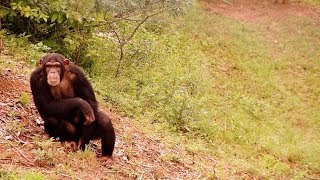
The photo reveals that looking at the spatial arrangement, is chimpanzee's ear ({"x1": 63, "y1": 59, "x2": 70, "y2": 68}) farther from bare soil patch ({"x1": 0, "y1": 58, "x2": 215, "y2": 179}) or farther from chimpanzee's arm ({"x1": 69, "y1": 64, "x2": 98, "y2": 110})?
bare soil patch ({"x1": 0, "y1": 58, "x2": 215, "y2": 179})

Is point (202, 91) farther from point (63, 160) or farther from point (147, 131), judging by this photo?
point (63, 160)

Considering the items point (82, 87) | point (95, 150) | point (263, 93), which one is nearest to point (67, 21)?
point (95, 150)

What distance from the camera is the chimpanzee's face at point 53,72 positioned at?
4523mm

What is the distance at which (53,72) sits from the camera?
4.55 m

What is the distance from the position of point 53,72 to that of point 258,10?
17.2 m

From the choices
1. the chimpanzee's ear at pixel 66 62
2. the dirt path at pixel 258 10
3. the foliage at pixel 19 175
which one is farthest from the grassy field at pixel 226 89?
the foliage at pixel 19 175

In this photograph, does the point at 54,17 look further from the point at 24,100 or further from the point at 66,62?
the point at 66,62

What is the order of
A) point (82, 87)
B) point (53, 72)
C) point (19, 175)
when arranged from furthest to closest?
point (82, 87)
point (53, 72)
point (19, 175)

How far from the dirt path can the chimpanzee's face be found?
15335 mm

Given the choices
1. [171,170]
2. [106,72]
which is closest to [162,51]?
[106,72]

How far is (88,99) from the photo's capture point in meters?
4.97

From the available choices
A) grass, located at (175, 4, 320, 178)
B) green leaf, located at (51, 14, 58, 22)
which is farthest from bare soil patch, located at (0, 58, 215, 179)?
green leaf, located at (51, 14, 58, 22)

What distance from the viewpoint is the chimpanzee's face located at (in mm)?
4523

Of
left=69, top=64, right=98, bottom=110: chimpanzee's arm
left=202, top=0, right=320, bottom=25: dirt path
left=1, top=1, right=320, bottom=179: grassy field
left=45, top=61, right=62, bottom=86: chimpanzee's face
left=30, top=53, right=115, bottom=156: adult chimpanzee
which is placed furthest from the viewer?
left=202, top=0, right=320, bottom=25: dirt path
